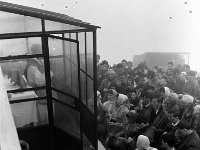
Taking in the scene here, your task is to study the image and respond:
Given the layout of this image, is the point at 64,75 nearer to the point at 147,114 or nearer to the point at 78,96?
the point at 78,96

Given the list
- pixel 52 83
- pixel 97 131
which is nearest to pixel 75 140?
pixel 97 131

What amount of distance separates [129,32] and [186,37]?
1922mm

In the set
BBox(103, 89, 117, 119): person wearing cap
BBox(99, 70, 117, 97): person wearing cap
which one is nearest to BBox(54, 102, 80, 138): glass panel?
BBox(103, 89, 117, 119): person wearing cap

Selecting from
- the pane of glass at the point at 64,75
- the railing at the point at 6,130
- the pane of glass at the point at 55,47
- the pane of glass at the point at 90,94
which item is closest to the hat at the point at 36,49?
the pane of glass at the point at 55,47

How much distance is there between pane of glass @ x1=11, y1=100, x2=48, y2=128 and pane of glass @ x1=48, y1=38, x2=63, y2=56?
69 centimetres

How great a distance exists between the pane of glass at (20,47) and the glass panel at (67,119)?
0.76 meters

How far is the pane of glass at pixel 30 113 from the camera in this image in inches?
132

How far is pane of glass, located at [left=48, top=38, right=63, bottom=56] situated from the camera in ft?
11.1

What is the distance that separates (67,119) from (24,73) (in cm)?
82

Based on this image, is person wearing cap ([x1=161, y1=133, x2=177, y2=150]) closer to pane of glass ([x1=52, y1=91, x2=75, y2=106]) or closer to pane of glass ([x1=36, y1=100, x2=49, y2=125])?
pane of glass ([x1=52, y1=91, x2=75, y2=106])

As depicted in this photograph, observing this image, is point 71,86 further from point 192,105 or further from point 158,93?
point 192,105

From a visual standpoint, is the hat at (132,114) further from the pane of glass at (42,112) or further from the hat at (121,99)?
the pane of glass at (42,112)

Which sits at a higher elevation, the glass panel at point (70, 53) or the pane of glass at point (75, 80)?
the glass panel at point (70, 53)

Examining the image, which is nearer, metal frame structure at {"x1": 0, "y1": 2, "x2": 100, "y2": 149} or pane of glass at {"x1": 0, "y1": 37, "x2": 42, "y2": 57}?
metal frame structure at {"x1": 0, "y1": 2, "x2": 100, "y2": 149}
